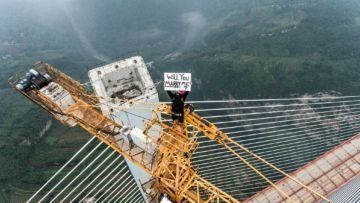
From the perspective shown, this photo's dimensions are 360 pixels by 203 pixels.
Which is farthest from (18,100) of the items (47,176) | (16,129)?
(47,176)

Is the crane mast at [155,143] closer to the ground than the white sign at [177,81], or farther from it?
closer to the ground

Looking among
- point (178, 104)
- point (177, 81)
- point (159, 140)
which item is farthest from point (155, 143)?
point (177, 81)

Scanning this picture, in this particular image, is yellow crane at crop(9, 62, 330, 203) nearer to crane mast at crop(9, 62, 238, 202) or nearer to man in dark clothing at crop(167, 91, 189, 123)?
crane mast at crop(9, 62, 238, 202)

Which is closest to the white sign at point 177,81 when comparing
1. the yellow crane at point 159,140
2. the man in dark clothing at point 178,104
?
the man in dark clothing at point 178,104

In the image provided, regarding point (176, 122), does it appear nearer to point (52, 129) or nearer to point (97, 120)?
point (97, 120)

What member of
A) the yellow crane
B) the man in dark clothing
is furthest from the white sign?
the yellow crane

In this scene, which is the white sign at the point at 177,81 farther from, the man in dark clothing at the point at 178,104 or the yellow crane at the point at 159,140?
the yellow crane at the point at 159,140
